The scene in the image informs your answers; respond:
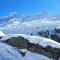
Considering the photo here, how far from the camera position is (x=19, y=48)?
12336 mm

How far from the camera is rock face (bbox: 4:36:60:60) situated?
11.9 meters

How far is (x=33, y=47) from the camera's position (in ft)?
40.3

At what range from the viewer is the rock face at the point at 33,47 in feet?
39.1

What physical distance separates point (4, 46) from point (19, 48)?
918 millimetres

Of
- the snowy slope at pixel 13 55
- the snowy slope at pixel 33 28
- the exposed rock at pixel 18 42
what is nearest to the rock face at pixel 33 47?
the exposed rock at pixel 18 42

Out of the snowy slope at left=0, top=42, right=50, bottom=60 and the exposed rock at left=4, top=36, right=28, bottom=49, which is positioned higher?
the exposed rock at left=4, top=36, right=28, bottom=49

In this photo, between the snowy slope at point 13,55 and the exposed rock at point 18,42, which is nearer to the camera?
the snowy slope at point 13,55

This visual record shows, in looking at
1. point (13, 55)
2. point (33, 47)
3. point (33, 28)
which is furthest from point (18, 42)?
point (33, 28)

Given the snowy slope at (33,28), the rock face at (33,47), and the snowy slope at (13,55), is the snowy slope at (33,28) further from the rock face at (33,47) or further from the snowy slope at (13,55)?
the snowy slope at (13,55)

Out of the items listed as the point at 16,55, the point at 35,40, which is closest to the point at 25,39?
the point at 35,40

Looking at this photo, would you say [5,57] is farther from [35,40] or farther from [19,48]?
[35,40]

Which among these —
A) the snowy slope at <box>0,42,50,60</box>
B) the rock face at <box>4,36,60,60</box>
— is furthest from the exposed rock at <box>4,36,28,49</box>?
the snowy slope at <box>0,42,50,60</box>

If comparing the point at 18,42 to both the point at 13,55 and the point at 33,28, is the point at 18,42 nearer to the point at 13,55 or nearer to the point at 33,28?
the point at 13,55

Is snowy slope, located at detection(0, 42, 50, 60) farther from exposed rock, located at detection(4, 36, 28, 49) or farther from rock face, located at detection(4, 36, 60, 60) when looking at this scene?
exposed rock, located at detection(4, 36, 28, 49)
